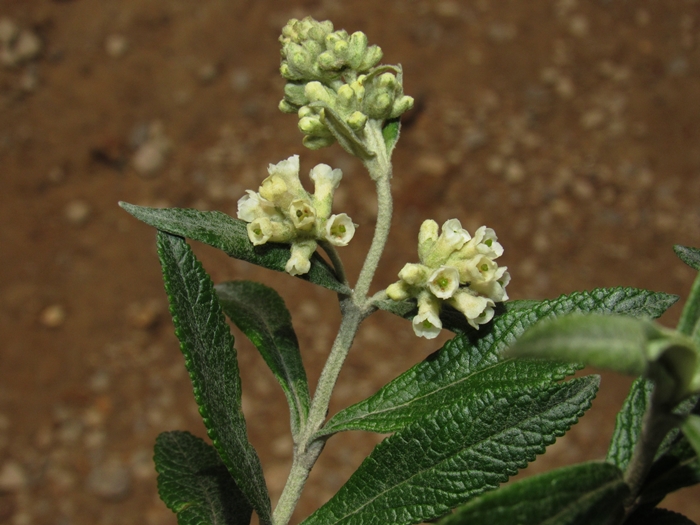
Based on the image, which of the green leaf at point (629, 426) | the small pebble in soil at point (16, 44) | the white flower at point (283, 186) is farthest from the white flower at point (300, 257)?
the small pebble in soil at point (16, 44)

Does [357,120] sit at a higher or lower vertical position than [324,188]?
higher

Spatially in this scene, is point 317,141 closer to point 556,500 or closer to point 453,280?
point 453,280

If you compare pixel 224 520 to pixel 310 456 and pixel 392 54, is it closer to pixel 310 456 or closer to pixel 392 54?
pixel 310 456

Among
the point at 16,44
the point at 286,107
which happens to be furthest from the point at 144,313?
the point at 286,107

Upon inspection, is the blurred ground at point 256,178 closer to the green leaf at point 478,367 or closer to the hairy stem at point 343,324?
the hairy stem at point 343,324

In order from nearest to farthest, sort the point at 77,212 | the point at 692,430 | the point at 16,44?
the point at 692,430, the point at 77,212, the point at 16,44

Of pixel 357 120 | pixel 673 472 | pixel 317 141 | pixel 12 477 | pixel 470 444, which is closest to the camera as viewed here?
pixel 673 472

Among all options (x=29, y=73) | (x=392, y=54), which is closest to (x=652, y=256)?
(x=392, y=54)
